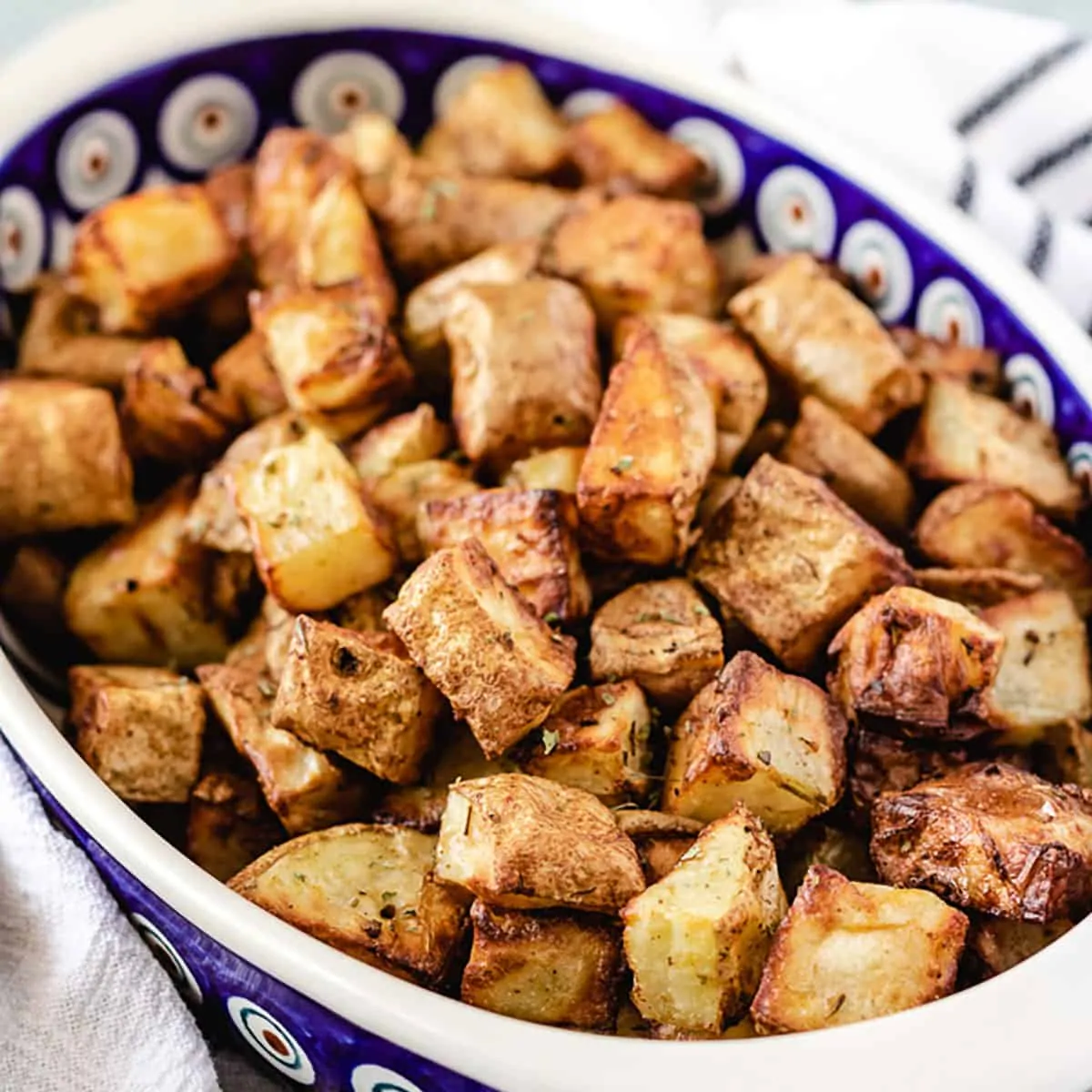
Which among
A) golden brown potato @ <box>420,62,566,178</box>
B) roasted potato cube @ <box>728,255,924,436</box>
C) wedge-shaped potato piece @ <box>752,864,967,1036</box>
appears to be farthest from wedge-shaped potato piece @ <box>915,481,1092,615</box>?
golden brown potato @ <box>420,62,566,178</box>

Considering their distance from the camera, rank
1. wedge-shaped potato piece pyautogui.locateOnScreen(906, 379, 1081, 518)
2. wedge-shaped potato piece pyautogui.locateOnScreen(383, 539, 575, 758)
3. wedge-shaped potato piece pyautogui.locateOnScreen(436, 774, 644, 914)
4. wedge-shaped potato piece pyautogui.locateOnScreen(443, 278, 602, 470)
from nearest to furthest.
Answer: wedge-shaped potato piece pyautogui.locateOnScreen(436, 774, 644, 914), wedge-shaped potato piece pyautogui.locateOnScreen(383, 539, 575, 758), wedge-shaped potato piece pyautogui.locateOnScreen(443, 278, 602, 470), wedge-shaped potato piece pyautogui.locateOnScreen(906, 379, 1081, 518)

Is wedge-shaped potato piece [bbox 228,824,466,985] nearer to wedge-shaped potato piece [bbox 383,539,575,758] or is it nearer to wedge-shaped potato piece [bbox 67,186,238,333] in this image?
wedge-shaped potato piece [bbox 383,539,575,758]

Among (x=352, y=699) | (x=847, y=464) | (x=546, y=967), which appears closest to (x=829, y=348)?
(x=847, y=464)

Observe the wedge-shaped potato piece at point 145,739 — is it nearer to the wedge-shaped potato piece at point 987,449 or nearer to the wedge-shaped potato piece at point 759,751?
the wedge-shaped potato piece at point 759,751

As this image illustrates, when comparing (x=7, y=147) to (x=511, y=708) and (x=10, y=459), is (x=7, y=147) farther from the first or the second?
(x=511, y=708)

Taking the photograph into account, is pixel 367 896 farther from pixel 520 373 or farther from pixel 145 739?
pixel 520 373

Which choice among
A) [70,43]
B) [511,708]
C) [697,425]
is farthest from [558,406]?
[70,43]
